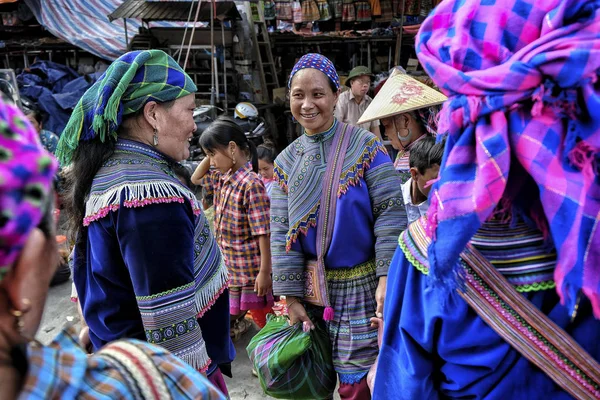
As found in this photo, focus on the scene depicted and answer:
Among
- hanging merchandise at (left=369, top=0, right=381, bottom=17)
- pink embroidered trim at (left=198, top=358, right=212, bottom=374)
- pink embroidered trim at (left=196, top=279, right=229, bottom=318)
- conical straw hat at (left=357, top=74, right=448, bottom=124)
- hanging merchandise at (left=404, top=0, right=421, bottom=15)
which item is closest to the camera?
pink embroidered trim at (left=198, top=358, right=212, bottom=374)

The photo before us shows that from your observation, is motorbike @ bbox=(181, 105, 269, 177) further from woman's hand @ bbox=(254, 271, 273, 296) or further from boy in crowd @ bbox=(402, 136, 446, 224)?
boy in crowd @ bbox=(402, 136, 446, 224)

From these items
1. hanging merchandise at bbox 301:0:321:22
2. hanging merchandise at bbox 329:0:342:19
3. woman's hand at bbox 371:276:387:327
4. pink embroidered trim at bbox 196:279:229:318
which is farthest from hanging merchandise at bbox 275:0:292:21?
pink embroidered trim at bbox 196:279:229:318

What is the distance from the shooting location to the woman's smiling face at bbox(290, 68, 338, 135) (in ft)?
8.09

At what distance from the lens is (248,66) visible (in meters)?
10.1

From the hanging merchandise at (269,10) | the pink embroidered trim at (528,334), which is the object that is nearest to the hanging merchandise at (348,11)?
the hanging merchandise at (269,10)

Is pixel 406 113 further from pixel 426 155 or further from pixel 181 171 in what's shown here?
pixel 181 171

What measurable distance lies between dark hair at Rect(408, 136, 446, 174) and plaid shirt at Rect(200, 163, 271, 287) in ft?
4.01

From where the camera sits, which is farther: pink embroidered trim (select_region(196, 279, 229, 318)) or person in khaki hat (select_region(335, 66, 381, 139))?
person in khaki hat (select_region(335, 66, 381, 139))

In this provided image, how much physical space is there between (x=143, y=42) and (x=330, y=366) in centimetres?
844

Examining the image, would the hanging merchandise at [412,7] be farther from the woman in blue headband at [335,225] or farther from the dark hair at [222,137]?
the woman in blue headband at [335,225]

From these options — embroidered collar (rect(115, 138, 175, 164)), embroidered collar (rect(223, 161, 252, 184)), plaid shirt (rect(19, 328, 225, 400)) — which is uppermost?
embroidered collar (rect(115, 138, 175, 164))

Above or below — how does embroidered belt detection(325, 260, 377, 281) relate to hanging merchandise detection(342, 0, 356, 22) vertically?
below

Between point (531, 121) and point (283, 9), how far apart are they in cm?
1017

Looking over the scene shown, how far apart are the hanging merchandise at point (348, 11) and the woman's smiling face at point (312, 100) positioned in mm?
8788
